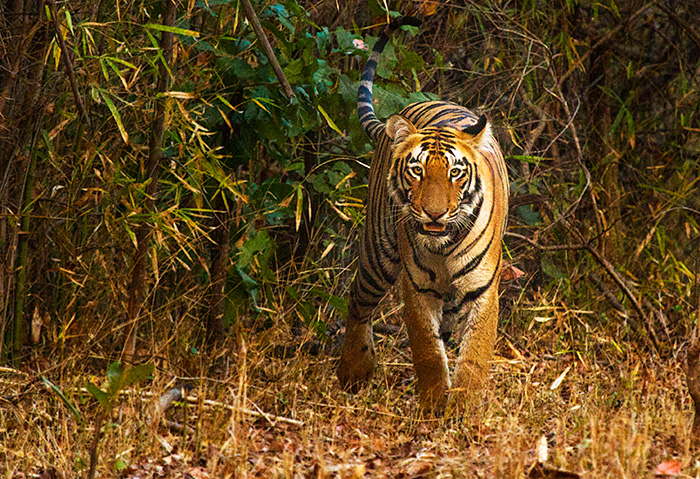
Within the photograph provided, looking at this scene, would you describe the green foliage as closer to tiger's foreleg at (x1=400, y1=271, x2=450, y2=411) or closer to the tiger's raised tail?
tiger's foreleg at (x1=400, y1=271, x2=450, y2=411)

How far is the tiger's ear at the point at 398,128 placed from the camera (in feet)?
12.9

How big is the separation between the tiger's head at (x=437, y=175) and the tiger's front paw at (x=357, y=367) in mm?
797

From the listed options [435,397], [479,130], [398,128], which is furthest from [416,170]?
[435,397]

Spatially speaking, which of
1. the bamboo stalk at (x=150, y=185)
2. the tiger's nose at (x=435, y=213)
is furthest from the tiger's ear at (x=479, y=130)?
the bamboo stalk at (x=150, y=185)

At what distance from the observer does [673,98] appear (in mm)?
6336

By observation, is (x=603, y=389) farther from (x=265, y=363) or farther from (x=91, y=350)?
(x=91, y=350)

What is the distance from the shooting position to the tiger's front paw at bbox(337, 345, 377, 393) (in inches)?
175

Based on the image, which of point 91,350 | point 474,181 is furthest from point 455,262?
point 91,350

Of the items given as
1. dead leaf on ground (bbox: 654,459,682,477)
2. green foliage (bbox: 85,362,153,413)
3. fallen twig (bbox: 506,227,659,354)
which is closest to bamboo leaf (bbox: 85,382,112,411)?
green foliage (bbox: 85,362,153,413)

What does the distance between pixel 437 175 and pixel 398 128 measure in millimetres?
316

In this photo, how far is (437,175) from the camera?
3793 millimetres

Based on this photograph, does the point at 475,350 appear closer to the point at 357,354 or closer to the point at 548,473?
the point at 357,354

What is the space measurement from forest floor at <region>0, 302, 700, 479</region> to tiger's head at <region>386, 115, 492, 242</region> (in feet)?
2.58

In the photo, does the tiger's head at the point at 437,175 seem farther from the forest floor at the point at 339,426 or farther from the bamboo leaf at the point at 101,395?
the bamboo leaf at the point at 101,395
